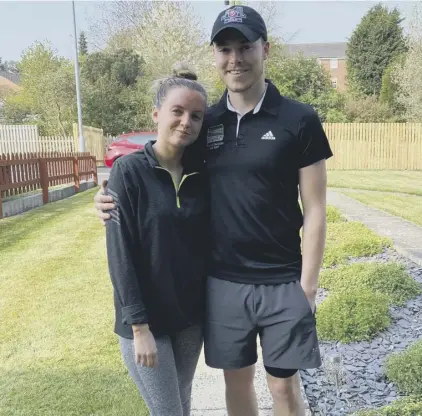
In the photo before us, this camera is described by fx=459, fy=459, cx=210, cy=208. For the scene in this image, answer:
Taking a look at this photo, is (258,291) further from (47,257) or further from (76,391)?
(47,257)

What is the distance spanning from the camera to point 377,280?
168 inches

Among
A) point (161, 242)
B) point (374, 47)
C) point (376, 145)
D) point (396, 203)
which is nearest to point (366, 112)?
point (376, 145)

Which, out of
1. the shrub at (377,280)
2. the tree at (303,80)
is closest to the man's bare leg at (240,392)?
the shrub at (377,280)

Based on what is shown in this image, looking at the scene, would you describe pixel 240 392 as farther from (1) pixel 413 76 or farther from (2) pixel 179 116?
(1) pixel 413 76

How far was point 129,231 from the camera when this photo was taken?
1.69 meters

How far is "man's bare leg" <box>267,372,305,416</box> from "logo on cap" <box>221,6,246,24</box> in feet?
4.90

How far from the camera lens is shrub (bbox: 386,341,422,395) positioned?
2.61m

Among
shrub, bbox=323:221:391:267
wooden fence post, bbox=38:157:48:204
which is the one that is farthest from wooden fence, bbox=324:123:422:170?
shrub, bbox=323:221:391:267

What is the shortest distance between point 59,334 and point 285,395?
2.31 meters

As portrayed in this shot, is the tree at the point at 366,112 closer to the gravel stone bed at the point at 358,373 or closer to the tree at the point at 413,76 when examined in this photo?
the tree at the point at 413,76

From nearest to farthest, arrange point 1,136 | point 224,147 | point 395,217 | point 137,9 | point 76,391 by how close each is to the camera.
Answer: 1. point 224,147
2. point 76,391
3. point 395,217
4. point 1,136
5. point 137,9

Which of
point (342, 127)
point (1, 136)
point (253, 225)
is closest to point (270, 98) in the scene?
point (253, 225)

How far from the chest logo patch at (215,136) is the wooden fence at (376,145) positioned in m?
19.1

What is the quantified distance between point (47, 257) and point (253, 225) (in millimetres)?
4734
